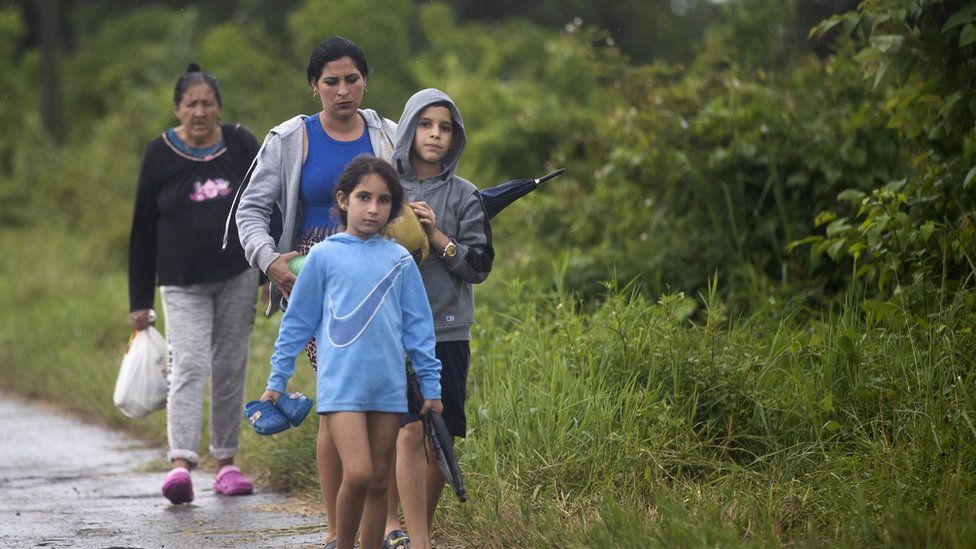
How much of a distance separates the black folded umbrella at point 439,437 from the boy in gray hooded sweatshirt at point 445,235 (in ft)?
0.70

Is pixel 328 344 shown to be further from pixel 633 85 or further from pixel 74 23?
pixel 74 23

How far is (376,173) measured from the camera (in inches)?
173

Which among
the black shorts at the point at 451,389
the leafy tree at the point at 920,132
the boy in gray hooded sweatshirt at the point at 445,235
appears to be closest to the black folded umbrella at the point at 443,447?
the boy in gray hooded sweatshirt at the point at 445,235

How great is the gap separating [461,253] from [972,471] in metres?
1.99

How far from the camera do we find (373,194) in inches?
173

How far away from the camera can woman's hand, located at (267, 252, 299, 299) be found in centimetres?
480

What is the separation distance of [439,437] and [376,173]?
3.02ft

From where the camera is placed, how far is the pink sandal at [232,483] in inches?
263

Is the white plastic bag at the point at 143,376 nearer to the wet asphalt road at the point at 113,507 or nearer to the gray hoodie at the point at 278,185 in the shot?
the wet asphalt road at the point at 113,507

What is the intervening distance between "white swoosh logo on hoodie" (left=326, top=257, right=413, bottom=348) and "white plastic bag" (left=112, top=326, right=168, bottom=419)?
283 cm

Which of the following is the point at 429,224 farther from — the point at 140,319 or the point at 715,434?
the point at 140,319

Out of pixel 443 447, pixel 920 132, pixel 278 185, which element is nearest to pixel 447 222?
pixel 278 185

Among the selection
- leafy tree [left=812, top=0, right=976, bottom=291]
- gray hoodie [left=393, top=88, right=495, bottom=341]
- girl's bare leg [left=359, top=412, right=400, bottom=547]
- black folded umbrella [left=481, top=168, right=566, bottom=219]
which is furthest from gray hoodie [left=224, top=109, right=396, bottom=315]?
leafy tree [left=812, top=0, right=976, bottom=291]

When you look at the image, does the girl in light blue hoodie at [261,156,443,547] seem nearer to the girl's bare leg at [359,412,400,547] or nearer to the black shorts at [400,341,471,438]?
the girl's bare leg at [359,412,400,547]
